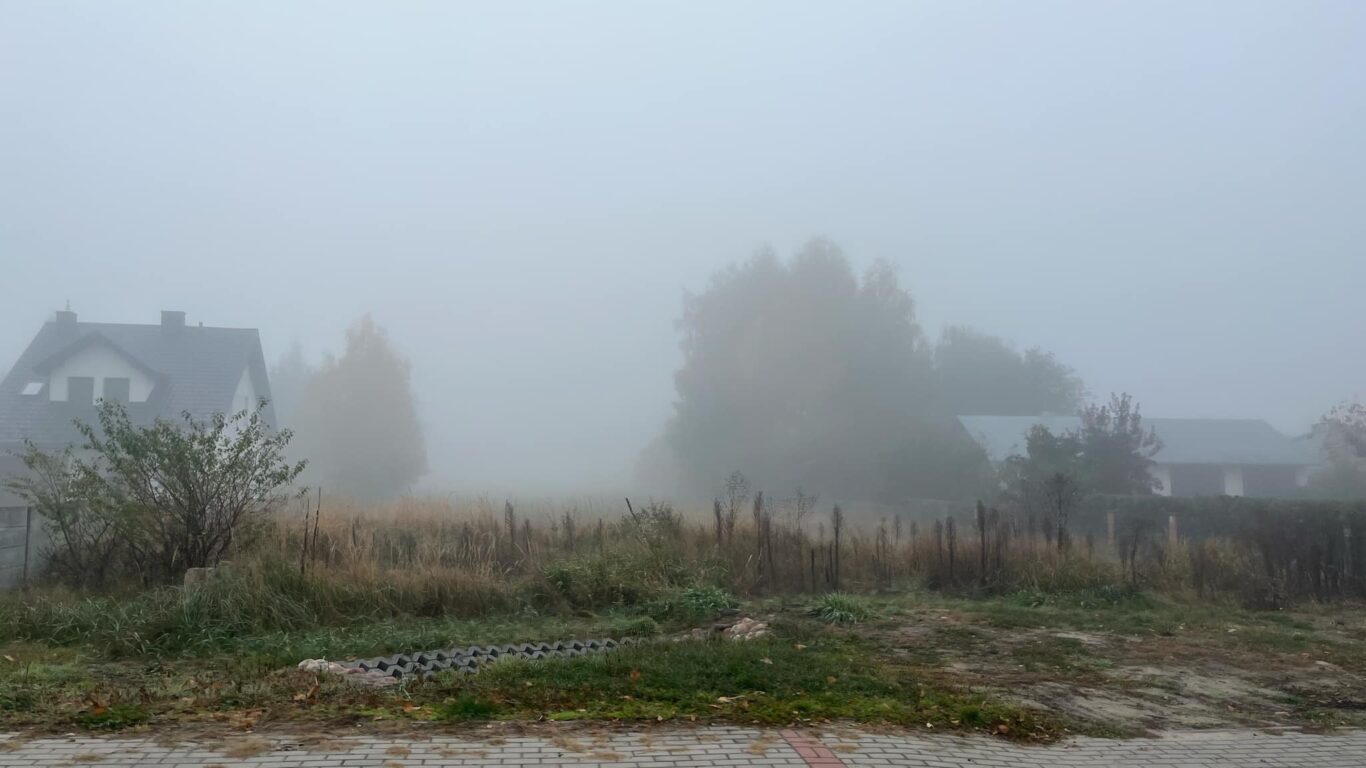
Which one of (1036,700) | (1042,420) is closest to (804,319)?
(1042,420)

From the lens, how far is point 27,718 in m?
6.31

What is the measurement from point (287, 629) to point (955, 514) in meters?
17.9

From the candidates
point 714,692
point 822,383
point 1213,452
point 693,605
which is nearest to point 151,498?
point 693,605

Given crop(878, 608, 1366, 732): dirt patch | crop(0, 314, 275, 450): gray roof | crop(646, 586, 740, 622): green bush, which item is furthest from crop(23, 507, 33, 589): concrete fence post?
crop(0, 314, 275, 450): gray roof

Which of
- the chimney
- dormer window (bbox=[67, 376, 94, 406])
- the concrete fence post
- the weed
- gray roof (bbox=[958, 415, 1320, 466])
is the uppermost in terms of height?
the chimney

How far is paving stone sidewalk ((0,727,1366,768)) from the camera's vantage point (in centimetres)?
546

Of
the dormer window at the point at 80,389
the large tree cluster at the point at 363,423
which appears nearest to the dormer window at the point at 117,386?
the dormer window at the point at 80,389

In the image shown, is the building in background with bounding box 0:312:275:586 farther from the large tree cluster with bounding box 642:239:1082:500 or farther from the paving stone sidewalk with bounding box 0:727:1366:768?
the paving stone sidewalk with bounding box 0:727:1366:768

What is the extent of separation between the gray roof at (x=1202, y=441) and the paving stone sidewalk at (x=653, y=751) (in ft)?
72.3

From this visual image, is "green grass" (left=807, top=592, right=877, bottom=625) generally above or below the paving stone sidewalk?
below

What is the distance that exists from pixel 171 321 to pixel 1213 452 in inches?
1524

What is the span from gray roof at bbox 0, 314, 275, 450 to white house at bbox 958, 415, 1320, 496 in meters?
27.9

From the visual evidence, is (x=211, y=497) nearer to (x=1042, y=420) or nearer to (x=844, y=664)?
(x=844, y=664)

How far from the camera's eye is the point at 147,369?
34938mm
